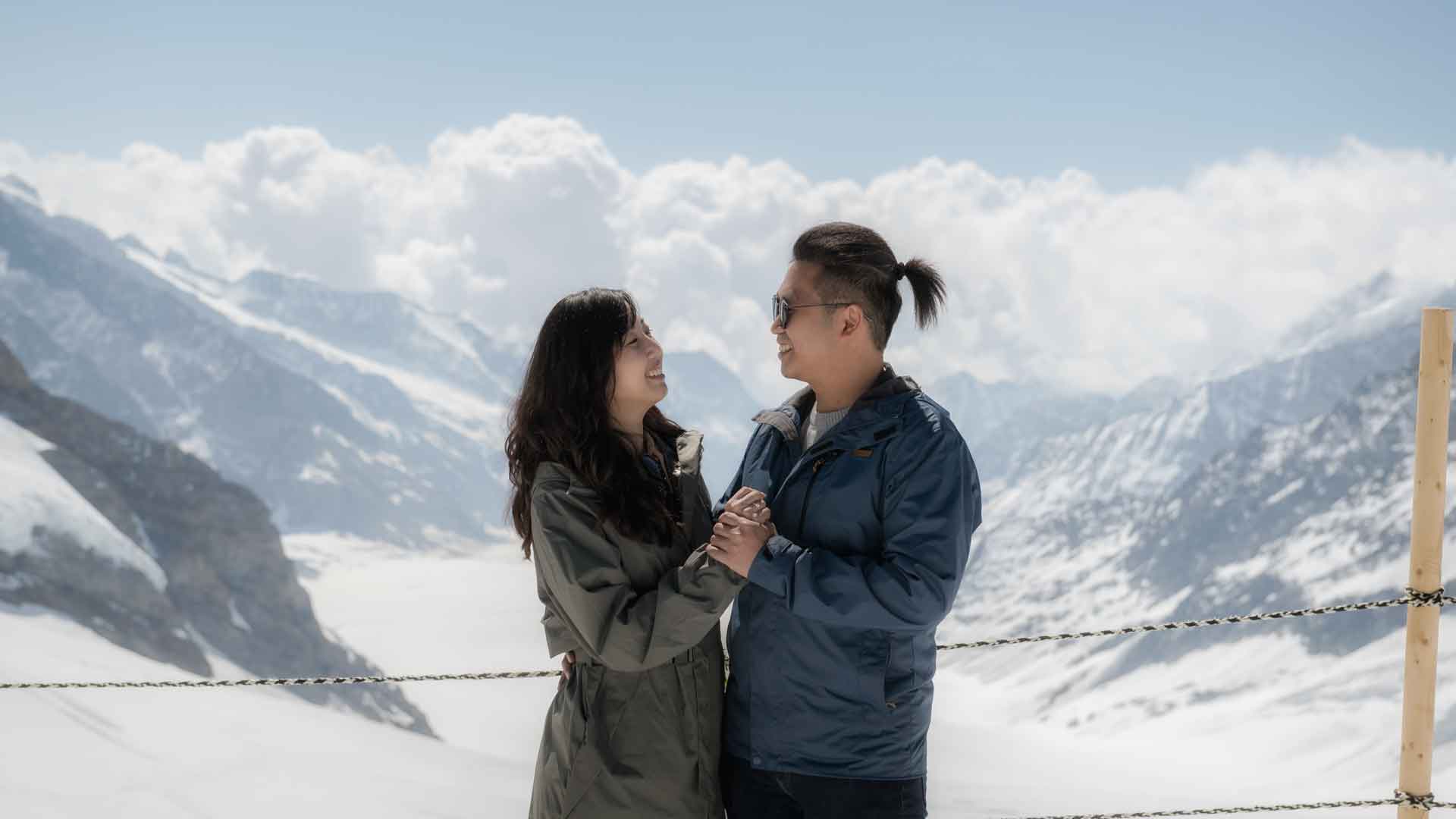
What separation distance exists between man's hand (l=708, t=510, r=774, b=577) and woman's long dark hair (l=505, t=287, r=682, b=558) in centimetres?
30

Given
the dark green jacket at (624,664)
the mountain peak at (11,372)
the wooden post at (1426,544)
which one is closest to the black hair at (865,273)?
the dark green jacket at (624,664)

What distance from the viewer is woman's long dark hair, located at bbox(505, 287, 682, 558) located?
404cm

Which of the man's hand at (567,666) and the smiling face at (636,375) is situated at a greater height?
the smiling face at (636,375)

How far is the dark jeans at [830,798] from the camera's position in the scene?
389 centimetres

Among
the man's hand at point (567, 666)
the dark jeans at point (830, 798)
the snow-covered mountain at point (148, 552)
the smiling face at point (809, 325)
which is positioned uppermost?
the snow-covered mountain at point (148, 552)

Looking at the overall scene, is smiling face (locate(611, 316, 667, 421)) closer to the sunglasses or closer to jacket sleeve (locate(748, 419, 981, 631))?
the sunglasses

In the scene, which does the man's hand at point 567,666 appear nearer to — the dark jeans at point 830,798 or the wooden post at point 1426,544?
the dark jeans at point 830,798

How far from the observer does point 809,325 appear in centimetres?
411

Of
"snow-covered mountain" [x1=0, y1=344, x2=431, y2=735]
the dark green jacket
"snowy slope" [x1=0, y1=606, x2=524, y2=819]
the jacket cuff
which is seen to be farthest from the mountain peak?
the jacket cuff

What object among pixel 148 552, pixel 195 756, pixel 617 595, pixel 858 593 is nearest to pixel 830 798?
pixel 858 593

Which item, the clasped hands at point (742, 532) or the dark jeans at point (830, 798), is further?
the dark jeans at point (830, 798)

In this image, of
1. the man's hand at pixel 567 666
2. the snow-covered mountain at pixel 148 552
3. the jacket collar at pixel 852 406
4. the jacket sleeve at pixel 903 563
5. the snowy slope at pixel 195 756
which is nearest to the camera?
the jacket sleeve at pixel 903 563

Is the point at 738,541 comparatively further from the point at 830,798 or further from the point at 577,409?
the point at 830,798

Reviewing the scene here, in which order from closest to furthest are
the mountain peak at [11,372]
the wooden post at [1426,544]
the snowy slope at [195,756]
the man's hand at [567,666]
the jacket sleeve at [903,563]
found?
the jacket sleeve at [903,563] < the man's hand at [567,666] < the wooden post at [1426,544] < the snowy slope at [195,756] < the mountain peak at [11,372]
